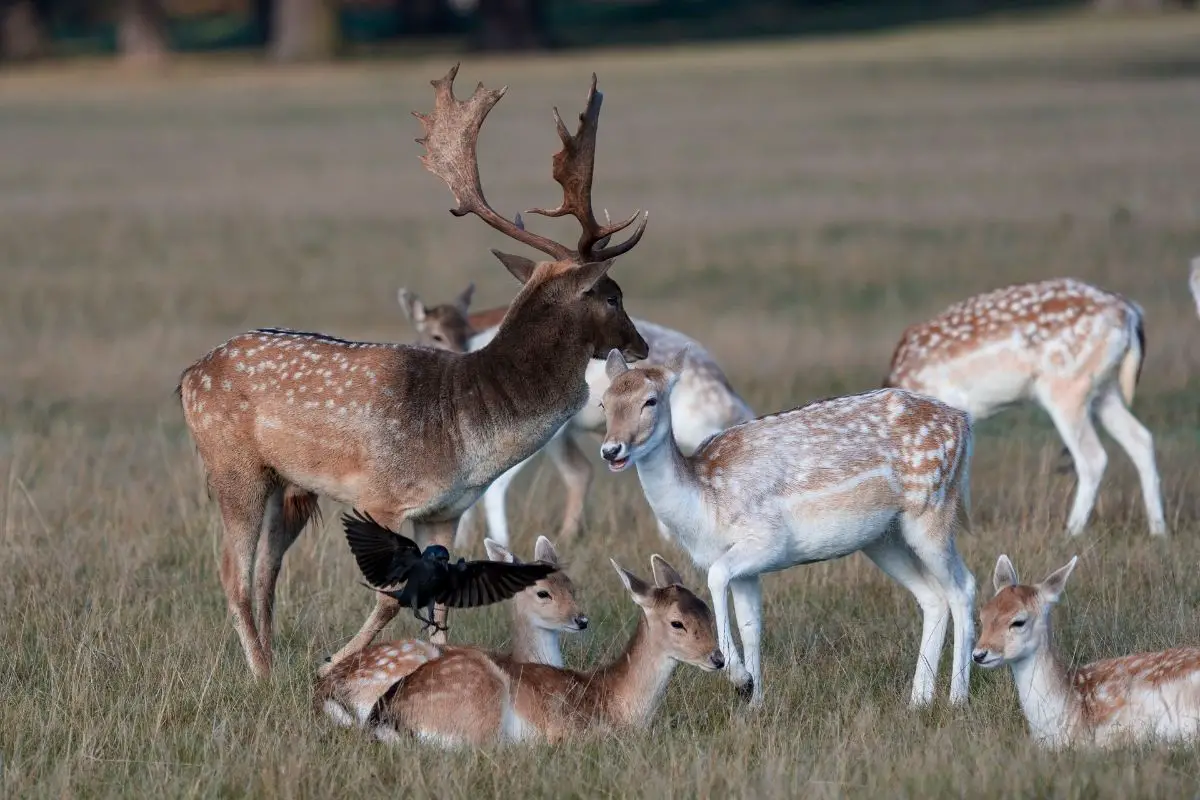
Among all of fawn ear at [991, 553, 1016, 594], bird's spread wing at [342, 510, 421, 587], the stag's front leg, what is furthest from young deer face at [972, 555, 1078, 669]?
the stag's front leg

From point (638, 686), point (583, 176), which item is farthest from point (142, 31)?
point (638, 686)

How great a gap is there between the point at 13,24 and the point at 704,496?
55.5 m

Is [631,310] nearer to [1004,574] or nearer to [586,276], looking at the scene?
[586,276]

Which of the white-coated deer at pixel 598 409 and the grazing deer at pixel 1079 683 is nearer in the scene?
the grazing deer at pixel 1079 683

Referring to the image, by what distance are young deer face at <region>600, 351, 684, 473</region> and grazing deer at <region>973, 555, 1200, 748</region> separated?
4.02 feet

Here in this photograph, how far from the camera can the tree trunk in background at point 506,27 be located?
53781 mm

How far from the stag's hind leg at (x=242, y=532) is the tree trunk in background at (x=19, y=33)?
53539mm

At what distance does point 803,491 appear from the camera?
675cm

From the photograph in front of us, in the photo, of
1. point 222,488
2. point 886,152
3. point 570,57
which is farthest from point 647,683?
point 570,57

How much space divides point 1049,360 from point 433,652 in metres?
4.99

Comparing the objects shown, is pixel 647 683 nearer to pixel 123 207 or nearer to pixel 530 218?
pixel 530 218

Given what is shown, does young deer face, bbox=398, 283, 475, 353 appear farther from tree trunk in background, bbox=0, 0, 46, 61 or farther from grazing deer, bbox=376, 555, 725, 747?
tree trunk in background, bbox=0, 0, 46, 61

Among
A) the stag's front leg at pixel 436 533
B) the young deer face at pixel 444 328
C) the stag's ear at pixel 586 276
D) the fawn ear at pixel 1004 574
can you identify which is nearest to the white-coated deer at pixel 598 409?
the young deer face at pixel 444 328

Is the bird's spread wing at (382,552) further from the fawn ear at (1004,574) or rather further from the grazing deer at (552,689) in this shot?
the fawn ear at (1004,574)
